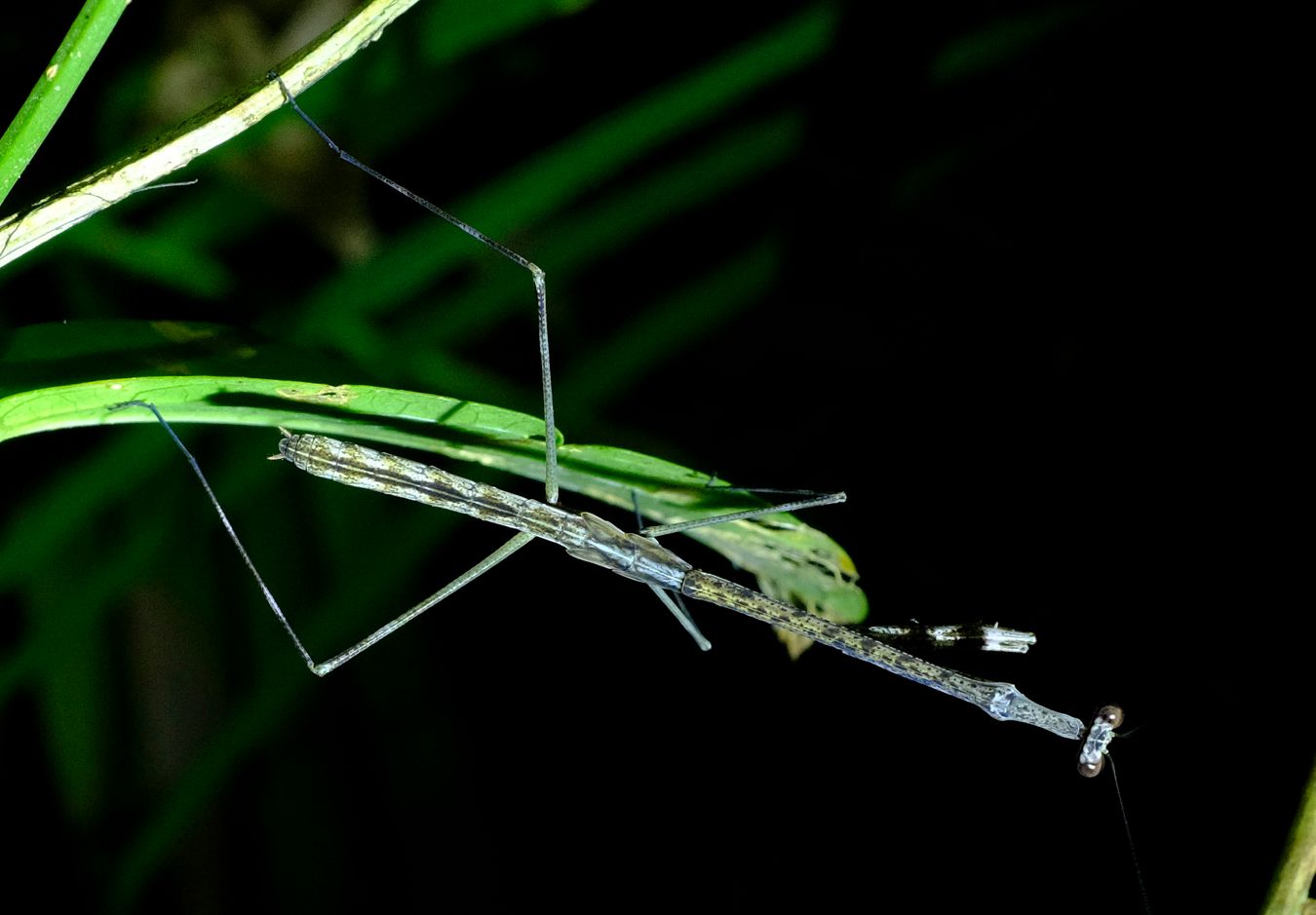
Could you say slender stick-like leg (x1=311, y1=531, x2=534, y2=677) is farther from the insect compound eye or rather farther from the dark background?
the insect compound eye

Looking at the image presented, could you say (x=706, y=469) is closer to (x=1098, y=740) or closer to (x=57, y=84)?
(x=1098, y=740)

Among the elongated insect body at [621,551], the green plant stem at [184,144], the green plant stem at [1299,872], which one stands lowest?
the green plant stem at [1299,872]

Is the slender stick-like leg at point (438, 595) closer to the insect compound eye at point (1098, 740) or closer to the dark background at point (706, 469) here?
the dark background at point (706, 469)

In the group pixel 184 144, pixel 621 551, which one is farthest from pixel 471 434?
pixel 621 551

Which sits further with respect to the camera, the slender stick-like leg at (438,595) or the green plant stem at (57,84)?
the slender stick-like leg at (438,595)

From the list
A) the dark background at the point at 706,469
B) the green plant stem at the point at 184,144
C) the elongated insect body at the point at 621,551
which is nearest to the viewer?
the green plant stem at the point at 184,144

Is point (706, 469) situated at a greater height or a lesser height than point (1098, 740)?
greater

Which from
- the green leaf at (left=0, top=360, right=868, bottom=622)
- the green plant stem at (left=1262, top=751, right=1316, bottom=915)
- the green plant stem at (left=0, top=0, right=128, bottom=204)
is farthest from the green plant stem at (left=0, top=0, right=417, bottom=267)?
the green plant stem at (left=1262, top=751, right=1316, bottom=915)

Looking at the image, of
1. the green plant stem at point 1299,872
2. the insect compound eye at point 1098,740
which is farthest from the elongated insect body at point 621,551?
the green plant stem at point 1299,872

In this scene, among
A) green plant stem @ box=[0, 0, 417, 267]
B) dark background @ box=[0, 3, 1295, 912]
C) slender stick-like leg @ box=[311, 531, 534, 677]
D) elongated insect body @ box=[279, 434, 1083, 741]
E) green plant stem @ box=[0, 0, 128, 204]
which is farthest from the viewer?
dark background @ box=[0, 3, 1295, 912]
